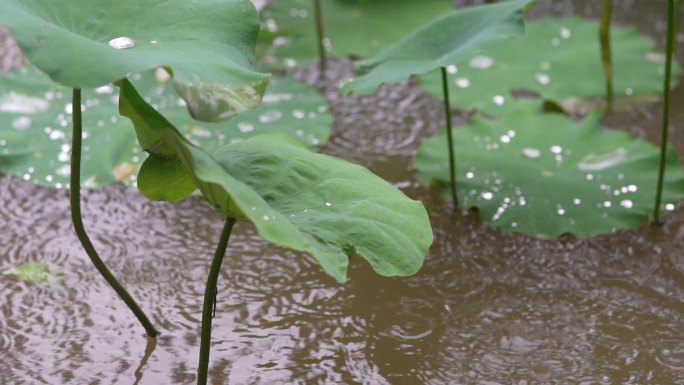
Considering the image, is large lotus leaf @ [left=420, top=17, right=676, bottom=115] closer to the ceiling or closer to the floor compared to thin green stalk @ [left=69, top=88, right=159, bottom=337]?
closer to the floor

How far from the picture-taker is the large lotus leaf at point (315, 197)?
4.02 feet

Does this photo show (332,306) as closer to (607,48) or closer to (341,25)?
(607,48)

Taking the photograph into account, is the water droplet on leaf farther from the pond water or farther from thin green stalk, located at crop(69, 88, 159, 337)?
the pond water

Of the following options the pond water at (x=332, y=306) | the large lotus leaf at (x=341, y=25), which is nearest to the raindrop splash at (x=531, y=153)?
the pond water at (x=332, y=306)

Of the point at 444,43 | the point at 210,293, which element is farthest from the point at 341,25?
the point at 210,293

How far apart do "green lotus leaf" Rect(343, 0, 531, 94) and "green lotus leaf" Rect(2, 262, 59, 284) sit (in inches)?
25.6

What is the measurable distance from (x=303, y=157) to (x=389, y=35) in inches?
58.5

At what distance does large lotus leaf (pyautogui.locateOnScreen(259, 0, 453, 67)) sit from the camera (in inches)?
109

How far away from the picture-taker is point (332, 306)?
68.9 inches

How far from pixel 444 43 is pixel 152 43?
2.54ft

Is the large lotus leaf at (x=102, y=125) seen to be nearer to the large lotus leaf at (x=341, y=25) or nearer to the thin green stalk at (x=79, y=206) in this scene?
the large lotus leaf at (x=341, y=25)

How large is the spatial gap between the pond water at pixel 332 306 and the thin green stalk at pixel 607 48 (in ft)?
1.81

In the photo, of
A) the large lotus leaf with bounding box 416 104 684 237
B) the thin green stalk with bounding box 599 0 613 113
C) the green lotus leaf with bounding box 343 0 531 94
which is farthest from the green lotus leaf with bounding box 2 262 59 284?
the thin green stalk with bounding box 599 0 613 113

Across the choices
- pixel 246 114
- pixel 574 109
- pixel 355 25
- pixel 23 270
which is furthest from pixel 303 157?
pixel 355 25
